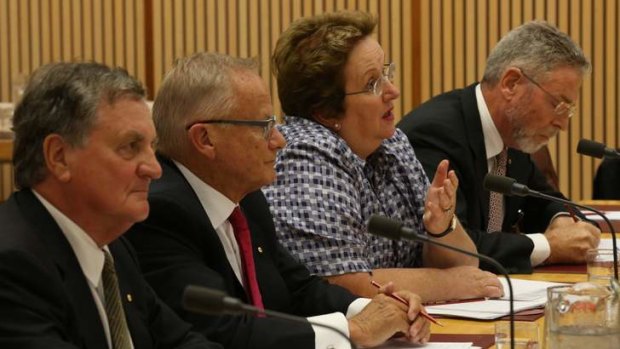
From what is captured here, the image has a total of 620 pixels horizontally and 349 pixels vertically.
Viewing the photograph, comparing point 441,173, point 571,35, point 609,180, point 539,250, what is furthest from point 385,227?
point 571,35

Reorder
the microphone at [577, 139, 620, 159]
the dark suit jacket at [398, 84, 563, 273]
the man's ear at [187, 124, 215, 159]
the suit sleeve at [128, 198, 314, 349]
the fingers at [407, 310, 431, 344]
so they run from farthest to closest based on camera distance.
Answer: the dark suit jacket at [398, 84, 563, 273], the microphone at [577, 139, 620, 159], the man's ear at [187, 124, 215, 159], the fingers at [407, 310, 431, 344], the suit sleeve at [128, 198, 314, 349]

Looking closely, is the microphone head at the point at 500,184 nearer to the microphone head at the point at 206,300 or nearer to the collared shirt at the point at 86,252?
the collared shirt at the point at 86,252

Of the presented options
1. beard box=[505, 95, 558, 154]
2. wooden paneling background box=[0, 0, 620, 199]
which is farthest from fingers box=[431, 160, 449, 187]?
wooden paneling background box=[0, 0, 620, 199]

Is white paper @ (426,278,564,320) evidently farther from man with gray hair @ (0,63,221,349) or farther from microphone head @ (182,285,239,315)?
microphone head @ (182,285,239,315)

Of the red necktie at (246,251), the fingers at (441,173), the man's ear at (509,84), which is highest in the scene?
the man's ear at (509,84)

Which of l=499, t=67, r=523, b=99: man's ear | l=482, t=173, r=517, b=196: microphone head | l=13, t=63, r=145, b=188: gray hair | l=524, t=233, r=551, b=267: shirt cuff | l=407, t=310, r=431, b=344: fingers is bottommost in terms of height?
l=524, t=233, r=551, b=267: shirt cuff

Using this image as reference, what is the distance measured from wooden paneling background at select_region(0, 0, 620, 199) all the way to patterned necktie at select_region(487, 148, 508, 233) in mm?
3610

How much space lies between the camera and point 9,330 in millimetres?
2037

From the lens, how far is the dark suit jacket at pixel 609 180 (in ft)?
22.6

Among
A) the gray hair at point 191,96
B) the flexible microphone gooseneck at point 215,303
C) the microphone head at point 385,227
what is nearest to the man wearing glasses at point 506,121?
the gray hair at point 191,96

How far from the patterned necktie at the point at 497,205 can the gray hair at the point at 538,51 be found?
0.31 metres

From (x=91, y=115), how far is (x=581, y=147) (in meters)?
1.93

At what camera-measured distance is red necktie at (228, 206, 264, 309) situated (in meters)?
2.97

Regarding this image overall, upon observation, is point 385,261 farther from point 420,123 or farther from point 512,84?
point 512,84
